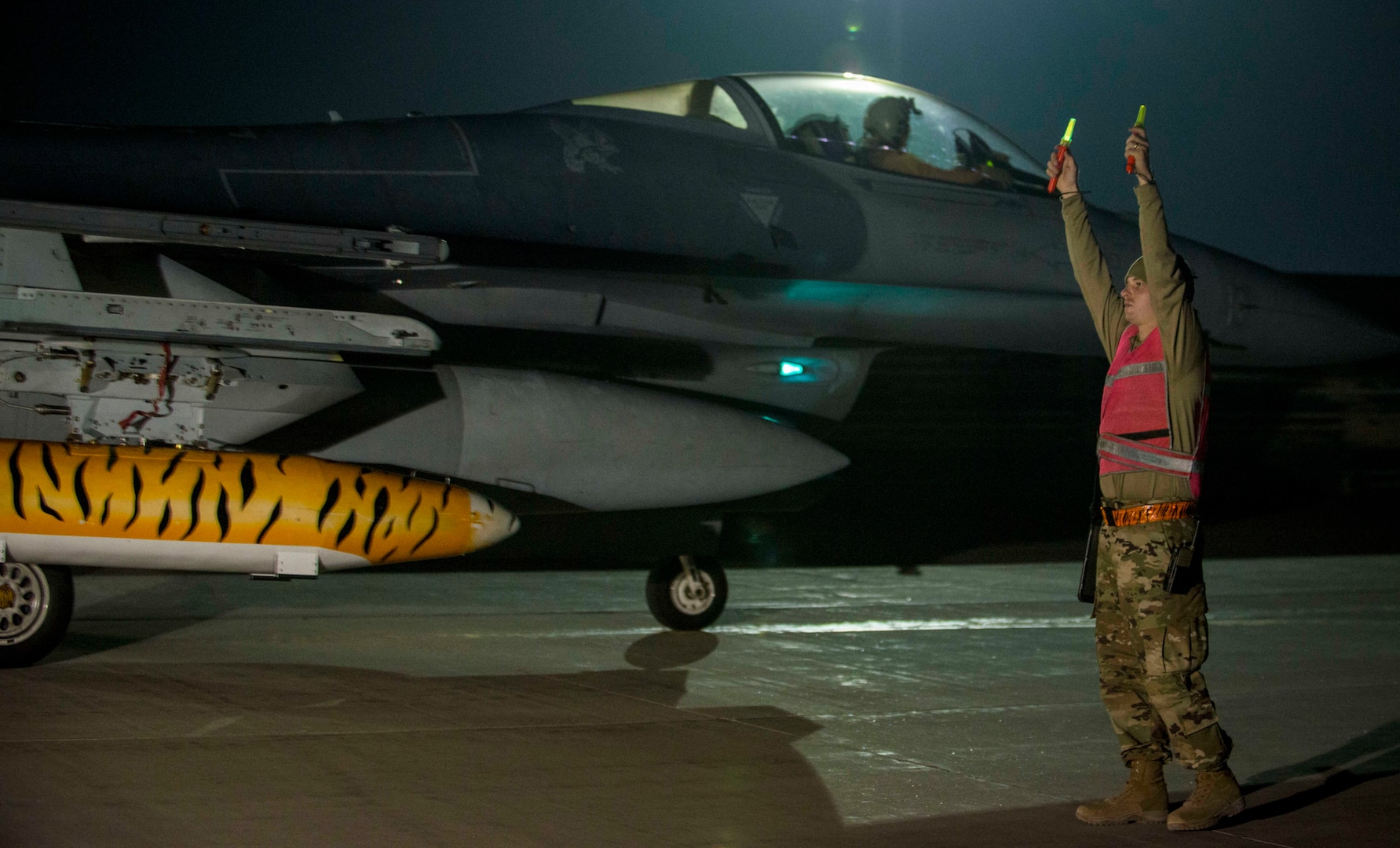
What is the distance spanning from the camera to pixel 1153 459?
13.0 ft

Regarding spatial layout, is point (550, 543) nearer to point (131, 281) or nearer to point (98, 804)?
point (131, 281)

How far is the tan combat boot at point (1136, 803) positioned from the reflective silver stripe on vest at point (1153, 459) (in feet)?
2.90

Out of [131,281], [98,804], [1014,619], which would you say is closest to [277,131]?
[131,281]

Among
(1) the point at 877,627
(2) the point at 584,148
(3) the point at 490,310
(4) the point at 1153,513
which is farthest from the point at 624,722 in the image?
(2) the point at 584,148

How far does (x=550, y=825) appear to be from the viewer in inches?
147

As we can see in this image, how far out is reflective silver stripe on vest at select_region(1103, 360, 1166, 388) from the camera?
13.1ft

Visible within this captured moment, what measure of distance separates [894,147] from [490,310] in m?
2.99

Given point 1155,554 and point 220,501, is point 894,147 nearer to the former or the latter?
point 220,501

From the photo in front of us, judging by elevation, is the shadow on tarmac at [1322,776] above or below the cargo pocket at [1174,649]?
below

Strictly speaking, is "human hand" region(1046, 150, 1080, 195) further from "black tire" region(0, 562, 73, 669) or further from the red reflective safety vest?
"black tire" region(0, 562, 73, 669)

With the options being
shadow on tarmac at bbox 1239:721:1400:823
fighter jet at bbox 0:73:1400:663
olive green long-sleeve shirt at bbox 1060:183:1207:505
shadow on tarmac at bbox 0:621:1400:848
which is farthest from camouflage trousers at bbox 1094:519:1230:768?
fighter jet at bbox 0:73:1400:663

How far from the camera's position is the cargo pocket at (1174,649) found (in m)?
3.83

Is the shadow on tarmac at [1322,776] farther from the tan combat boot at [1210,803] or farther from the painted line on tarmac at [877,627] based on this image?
the painted line on tarmac at [877,627]

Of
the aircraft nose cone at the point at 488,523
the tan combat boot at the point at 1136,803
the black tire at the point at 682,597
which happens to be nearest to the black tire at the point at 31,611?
the aircraft nose cone at the point at 488,523
